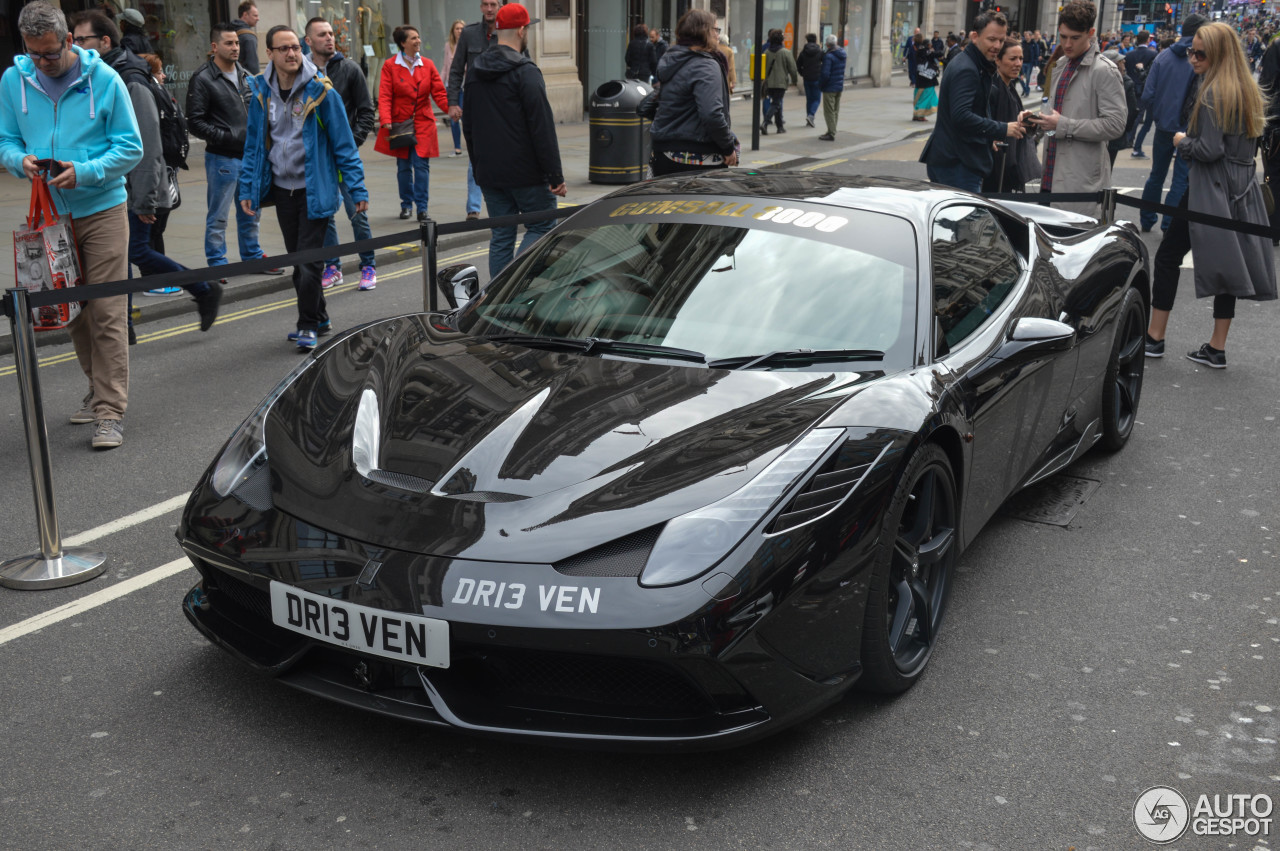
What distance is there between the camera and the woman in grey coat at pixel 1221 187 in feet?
22.6

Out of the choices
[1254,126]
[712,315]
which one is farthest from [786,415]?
[1254,126]

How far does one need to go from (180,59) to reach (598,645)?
57.4 feet

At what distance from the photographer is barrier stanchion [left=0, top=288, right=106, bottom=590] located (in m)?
4.31

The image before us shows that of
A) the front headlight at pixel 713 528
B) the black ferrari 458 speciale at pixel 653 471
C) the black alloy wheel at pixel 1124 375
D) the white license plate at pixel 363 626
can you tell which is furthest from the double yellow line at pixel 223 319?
the black alloy wheel at pixel 1124 375

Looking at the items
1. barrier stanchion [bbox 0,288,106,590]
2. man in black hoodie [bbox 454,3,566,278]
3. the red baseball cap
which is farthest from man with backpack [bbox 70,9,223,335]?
barrier stanchion [bbox 0,288,106,590]

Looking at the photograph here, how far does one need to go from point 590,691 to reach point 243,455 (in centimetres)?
126

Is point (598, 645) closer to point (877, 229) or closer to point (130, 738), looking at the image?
point (130, 738)

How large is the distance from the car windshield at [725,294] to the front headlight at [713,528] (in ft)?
2.26

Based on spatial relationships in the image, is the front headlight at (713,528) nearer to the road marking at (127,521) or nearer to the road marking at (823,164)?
the road marking at (127,521)

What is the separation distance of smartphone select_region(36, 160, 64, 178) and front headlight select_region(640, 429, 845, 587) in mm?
4101

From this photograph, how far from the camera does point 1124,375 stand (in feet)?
19.0

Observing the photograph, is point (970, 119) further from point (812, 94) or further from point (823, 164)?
point (812, 94)

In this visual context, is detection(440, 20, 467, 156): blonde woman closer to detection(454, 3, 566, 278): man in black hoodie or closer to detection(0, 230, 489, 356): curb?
detection(0, 230, 489, 356): curb

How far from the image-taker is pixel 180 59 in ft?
59.1
